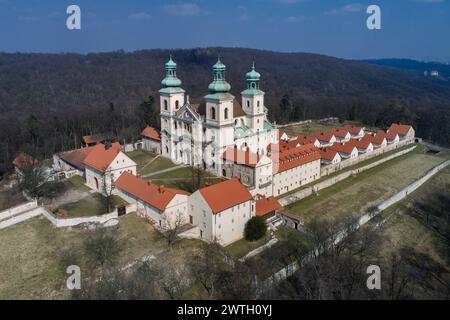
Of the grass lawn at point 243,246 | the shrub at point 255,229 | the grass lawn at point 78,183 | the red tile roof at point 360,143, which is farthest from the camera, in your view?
the red tile roof at point 360,143

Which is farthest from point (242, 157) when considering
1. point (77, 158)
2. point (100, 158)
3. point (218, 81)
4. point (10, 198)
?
point (10, 198)

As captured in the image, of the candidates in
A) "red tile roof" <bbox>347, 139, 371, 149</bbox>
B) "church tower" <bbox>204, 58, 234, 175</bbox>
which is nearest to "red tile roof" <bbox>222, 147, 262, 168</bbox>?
"church tower" <bbox>204, 58, 234, 175</bbox>

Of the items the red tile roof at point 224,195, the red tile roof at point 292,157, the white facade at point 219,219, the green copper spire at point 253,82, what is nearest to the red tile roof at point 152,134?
the green copper spire at point 253,82

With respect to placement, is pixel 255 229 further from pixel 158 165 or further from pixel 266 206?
pixel 158 165

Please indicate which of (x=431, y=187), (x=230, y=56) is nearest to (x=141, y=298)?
(x=431, y=187)

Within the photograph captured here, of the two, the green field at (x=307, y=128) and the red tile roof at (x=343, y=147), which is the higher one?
the green field at (x=307, y=128)

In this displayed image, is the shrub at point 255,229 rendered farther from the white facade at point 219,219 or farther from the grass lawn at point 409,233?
the grass lawn at point 409,233

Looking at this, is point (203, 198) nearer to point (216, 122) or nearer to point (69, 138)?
point (216, 122)
